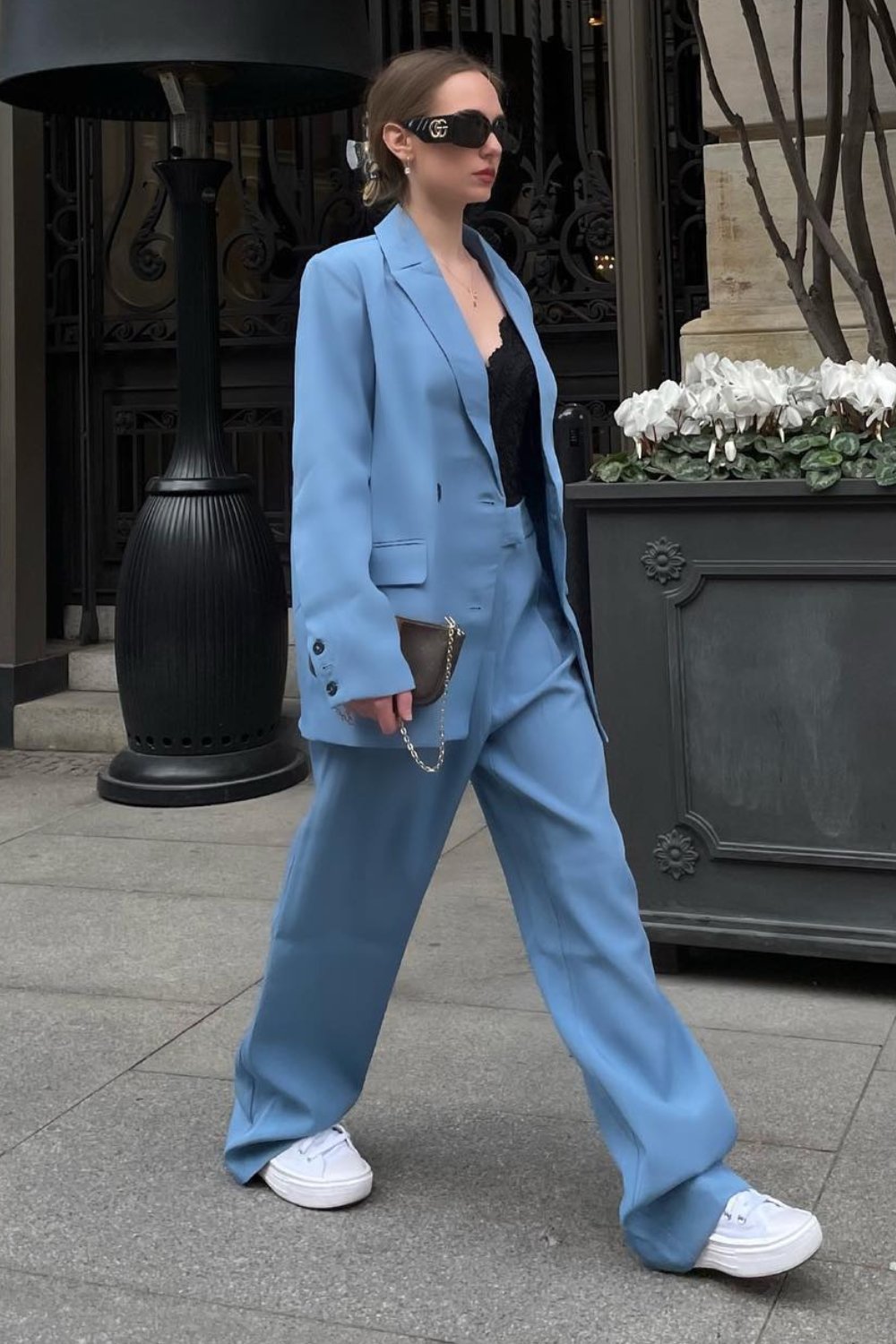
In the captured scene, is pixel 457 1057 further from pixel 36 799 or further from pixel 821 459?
pixel 36 799

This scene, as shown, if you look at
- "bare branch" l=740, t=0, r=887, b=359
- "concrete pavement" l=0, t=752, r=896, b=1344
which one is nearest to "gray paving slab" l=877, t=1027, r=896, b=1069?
"concrete pavement" l=0, t=752, r=896, b=1344

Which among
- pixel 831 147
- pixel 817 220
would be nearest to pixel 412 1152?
pixel 817 220

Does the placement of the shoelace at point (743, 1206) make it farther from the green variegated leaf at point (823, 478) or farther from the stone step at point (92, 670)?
the stone step at point (92, 670)

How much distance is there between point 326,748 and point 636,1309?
1.06 metres

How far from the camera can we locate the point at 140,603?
6871 mm

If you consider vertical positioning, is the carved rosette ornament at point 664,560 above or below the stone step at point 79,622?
below

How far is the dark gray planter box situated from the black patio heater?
8.30 feet

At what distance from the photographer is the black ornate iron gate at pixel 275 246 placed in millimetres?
7852

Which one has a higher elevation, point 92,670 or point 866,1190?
point 92,670

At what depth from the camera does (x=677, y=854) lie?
15.0ft

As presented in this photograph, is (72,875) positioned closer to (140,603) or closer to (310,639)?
(140,603)

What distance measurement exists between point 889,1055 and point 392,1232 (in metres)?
1.40

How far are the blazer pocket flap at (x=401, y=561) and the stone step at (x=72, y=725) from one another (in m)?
5.04

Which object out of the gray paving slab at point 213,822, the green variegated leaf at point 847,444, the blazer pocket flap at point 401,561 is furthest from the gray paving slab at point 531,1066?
the gray paving slab at point 213,822
